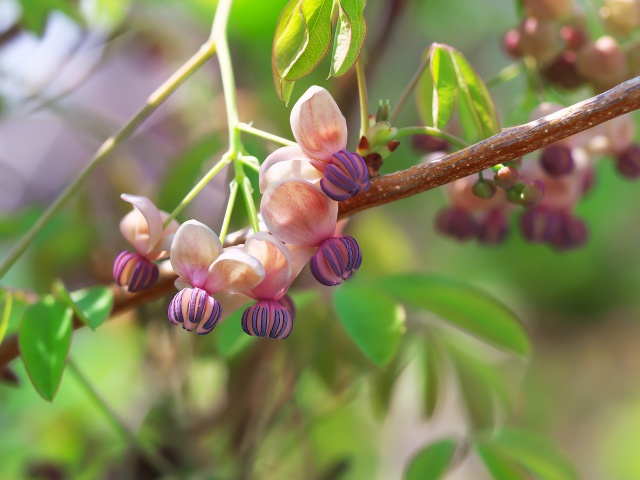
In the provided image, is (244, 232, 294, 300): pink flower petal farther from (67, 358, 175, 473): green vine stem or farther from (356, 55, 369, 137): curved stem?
(67, 358, 175, 473): green vine stem

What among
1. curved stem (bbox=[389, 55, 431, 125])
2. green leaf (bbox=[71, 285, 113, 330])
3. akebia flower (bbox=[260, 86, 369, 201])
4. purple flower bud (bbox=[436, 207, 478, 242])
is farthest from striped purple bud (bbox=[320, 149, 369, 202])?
purple flower bud (bbox=[436, 207, 478, 242])

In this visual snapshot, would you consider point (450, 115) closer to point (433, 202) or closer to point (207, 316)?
point (207, 316)

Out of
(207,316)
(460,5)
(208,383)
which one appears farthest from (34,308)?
(460,5)

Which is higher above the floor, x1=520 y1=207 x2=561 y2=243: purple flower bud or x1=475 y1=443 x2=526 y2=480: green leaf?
x1=520 y1=207 x2=561 y2=243: purple flower bud

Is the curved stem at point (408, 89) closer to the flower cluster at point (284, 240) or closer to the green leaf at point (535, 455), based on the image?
the flower cluster at point (284, 240)

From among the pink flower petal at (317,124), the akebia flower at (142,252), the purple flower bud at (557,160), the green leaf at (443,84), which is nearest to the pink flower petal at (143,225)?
the akebia flower at (142,252)

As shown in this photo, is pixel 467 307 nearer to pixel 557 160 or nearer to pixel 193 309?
pixel 557 160

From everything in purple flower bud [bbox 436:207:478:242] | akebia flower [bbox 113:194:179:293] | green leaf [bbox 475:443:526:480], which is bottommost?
green leaf [bbox 475:443:526:480]
